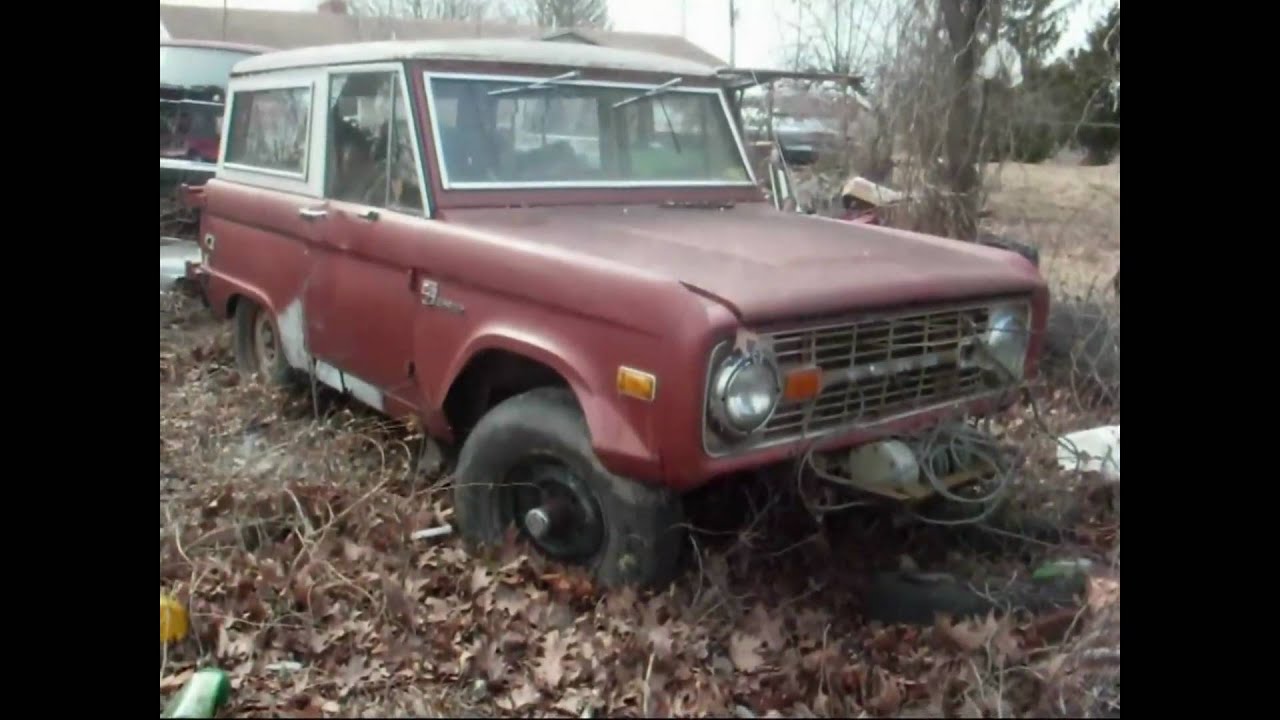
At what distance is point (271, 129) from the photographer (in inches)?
218

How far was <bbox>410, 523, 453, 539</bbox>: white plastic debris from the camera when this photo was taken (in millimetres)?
4027

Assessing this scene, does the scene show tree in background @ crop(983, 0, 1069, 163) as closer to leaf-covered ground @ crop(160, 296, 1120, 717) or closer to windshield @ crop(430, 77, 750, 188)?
windshield @ crop(430, 77, 750, 188)

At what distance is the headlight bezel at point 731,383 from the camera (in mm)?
3148

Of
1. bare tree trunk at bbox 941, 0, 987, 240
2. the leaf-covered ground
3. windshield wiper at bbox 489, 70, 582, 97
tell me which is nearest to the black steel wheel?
the leaf-covered ground

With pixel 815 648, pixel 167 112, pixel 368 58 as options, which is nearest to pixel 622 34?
pixel 167 112

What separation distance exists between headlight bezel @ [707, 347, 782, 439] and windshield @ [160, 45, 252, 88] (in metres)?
10.5

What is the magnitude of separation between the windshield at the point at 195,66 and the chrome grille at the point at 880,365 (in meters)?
10.3

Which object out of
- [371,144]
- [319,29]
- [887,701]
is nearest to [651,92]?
[371,144]

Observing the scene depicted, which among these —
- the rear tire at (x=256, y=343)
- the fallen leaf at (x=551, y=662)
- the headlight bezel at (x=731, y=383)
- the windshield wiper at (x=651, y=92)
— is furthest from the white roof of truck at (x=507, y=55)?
the fallen leaf at (x=551, y=662)

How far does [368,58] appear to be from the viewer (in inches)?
181

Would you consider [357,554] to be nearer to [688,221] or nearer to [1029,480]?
[688,221]

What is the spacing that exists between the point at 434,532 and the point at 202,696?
1.30 m

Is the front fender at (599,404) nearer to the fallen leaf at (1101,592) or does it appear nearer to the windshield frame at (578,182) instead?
the windshield frame at (578,182)

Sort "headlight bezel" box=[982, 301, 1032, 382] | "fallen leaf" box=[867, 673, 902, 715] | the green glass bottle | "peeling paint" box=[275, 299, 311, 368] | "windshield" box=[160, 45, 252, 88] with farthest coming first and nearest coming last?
"windshield" box=[160, 45, 252, 88], "peeling paint" box=[275, 299, 311, 368], "headlight bezel" box=[982, 301, 1032, 382], "fallen leaf" box=[867, 673, 902, 715], the green glass bottle
